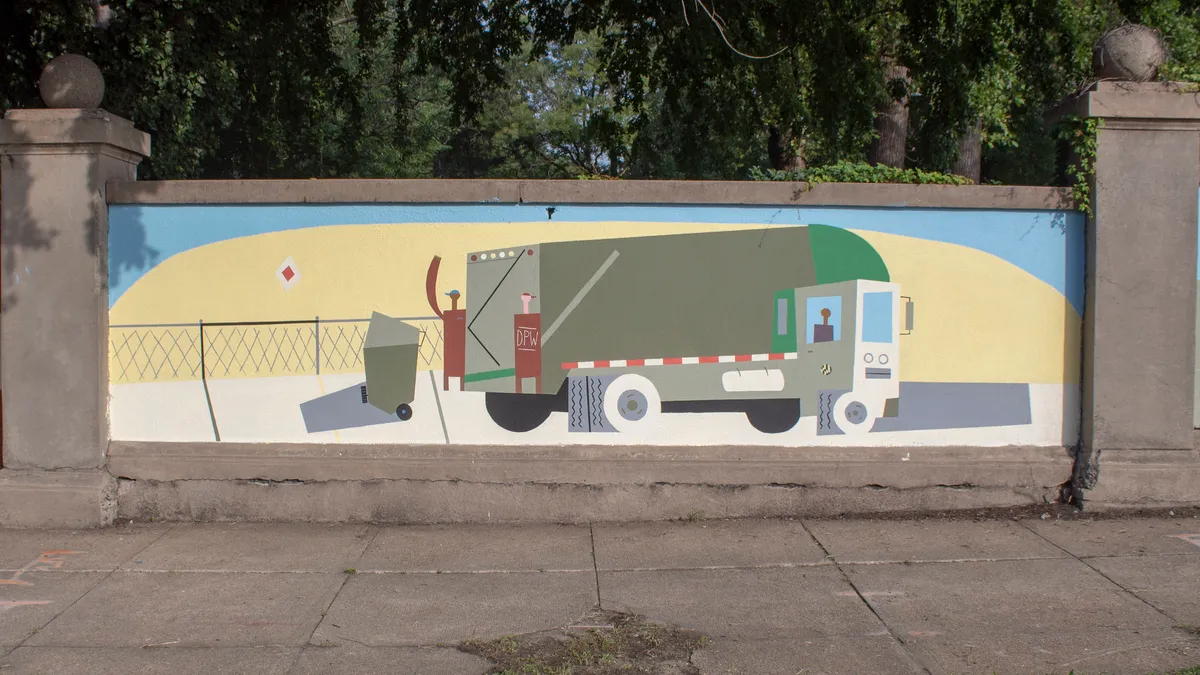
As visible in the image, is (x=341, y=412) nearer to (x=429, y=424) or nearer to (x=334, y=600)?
(x=429, y=424)

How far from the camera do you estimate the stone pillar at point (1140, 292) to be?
6.49m

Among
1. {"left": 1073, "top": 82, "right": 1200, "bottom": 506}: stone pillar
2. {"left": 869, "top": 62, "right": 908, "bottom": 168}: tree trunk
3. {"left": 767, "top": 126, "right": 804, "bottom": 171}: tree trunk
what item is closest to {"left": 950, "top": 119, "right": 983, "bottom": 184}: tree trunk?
{"left": 869, "top": 62, "right": 908, "bottom": 168}: tree trunk

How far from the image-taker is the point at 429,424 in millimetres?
6668

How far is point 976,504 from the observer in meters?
6.65

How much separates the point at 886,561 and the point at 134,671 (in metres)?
3.85

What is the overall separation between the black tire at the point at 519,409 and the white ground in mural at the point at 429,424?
4 cm

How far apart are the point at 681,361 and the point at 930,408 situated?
1.65 m

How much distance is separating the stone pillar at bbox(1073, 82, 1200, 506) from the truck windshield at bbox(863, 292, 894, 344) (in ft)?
4.23

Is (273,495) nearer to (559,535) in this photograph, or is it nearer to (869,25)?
(559,535)

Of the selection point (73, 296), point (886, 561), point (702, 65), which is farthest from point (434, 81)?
point (886, 561)

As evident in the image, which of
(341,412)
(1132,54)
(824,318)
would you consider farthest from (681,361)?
(1132,54)

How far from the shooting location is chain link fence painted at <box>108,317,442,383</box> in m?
6.63

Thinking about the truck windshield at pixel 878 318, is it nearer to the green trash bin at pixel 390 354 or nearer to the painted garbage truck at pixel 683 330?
the painted garbage truck at pixel 683 330

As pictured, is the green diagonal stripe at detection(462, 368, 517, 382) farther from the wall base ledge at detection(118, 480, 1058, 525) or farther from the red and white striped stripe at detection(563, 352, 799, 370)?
the wall base ledge at detection(118, 480, 1058, 525)
